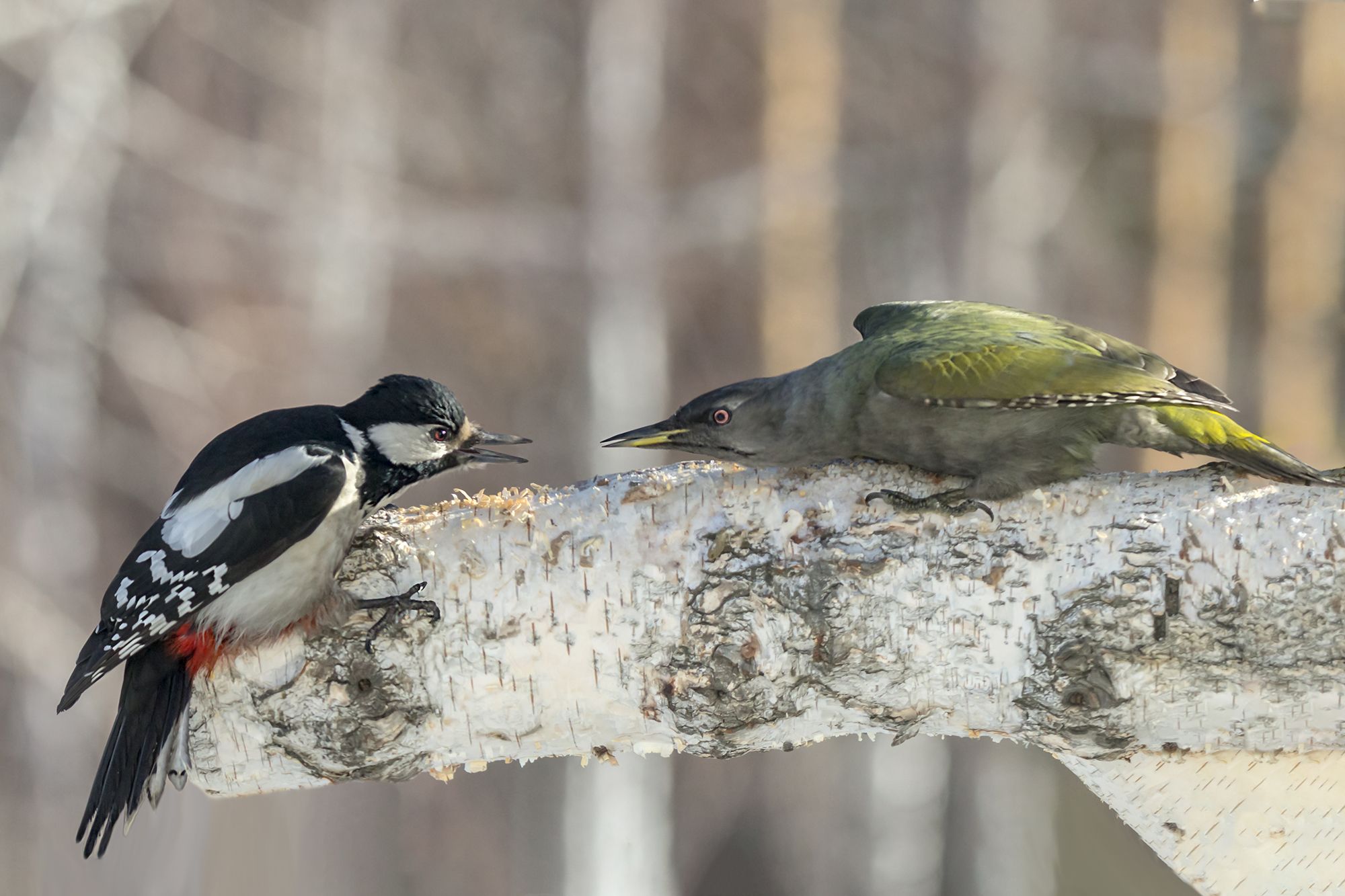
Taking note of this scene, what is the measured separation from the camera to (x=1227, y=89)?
588cm

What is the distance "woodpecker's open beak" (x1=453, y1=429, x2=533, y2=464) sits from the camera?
2.43 m

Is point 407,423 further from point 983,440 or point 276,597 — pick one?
point 983,440

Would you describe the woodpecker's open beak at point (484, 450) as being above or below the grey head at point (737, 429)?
below

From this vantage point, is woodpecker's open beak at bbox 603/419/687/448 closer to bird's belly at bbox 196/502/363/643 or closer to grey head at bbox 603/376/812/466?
grey head at bbox 603/376/812/466

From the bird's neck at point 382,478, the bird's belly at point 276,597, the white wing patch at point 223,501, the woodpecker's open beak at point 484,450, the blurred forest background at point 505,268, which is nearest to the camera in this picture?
the bird's belly at point 276,597

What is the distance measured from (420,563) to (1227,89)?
568 centimetres

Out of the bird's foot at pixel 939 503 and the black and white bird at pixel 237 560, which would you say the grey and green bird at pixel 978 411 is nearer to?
the bird's foot at pixel 939 503

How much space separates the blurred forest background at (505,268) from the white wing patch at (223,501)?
2.57m

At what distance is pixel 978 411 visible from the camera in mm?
1996

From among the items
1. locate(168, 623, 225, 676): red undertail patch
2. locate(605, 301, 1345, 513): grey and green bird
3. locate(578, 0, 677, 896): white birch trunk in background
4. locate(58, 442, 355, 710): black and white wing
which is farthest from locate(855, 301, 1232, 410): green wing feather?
locate(578, 0, 677, 896): white birch trunk in background

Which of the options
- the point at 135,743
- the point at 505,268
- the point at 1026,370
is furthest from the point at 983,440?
the point at 505,268


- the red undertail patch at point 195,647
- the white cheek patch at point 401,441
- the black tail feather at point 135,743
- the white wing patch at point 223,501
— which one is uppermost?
the white cheek patch at point 401,441

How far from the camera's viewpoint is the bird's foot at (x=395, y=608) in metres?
1.83

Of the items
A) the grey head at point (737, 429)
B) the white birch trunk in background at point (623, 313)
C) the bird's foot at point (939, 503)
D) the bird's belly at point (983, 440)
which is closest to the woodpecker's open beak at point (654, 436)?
the grey head at point (737, 429)
